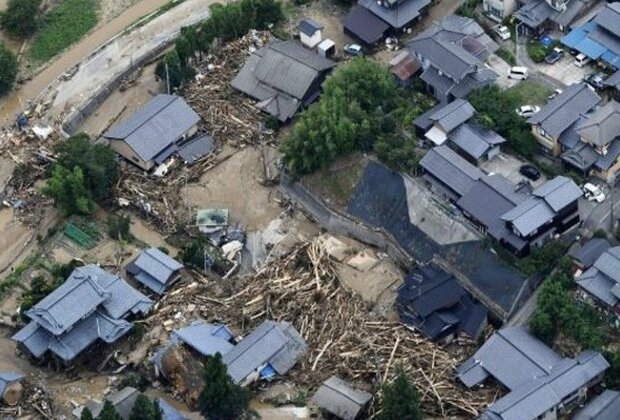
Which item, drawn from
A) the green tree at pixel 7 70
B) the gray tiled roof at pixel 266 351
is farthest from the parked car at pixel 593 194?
the green tree at pixel 7 70

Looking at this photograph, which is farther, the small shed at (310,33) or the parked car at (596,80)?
the small shed at (310,33)

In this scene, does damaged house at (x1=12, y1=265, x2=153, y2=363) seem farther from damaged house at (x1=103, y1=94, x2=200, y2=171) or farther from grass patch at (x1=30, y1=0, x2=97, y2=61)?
grass patch at (x1=30, y1=0, x2=97, y2=61)

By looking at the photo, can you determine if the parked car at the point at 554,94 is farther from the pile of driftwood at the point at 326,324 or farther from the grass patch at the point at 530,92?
the pile of driftwood at the point at 326,324

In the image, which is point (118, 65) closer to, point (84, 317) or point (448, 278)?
point (84, 317)

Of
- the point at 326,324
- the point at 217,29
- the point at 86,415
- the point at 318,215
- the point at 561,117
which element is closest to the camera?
the point at 86,415

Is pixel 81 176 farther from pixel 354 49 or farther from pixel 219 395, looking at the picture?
pixel 219 395

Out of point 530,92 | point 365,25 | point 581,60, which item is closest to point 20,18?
point 365,25
